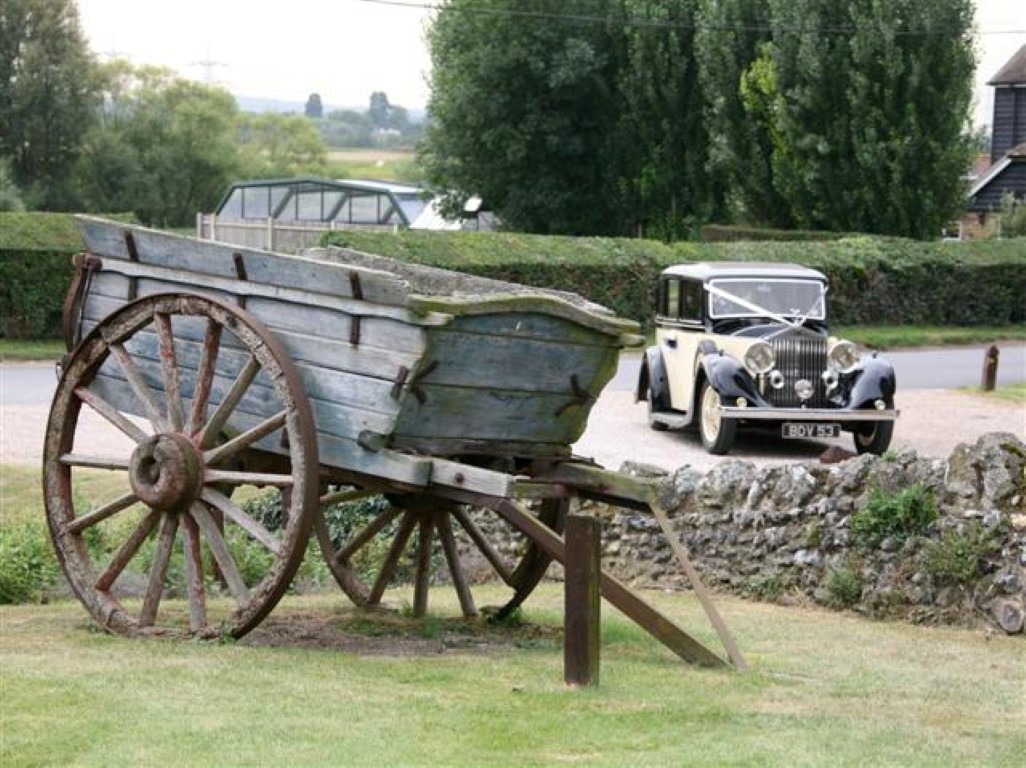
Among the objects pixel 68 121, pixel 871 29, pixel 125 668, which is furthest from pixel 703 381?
pixel 68 121

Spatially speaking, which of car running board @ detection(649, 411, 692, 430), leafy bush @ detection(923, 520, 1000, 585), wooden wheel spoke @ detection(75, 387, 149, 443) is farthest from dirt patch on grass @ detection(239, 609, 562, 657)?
car running board @ detection(649, 411, 692, 430)

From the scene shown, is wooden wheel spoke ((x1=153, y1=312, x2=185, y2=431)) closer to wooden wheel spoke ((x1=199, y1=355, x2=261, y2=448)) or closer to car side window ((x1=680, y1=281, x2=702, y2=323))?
wooden wheel spoke ((x1=199, y1=355, x2=261, y2=448))

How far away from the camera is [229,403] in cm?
880

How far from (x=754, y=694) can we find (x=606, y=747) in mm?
1314

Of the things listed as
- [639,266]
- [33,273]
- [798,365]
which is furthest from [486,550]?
[639,266]

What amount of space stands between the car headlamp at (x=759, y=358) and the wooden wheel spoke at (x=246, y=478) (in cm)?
1095

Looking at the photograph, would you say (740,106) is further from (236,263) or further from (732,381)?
(236,263)

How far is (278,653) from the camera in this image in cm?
849

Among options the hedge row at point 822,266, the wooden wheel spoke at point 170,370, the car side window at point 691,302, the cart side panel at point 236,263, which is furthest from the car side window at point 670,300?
the wooden wheel spoke at point 170,370

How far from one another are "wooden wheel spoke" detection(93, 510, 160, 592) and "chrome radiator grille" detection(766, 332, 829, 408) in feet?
36.4

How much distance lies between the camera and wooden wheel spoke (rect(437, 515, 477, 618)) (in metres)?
10.0

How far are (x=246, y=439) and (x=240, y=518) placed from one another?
0.36 m

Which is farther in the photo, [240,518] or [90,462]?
[90,462]

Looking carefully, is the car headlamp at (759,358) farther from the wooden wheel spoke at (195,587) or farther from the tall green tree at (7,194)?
the tall green tree at (7,194)
